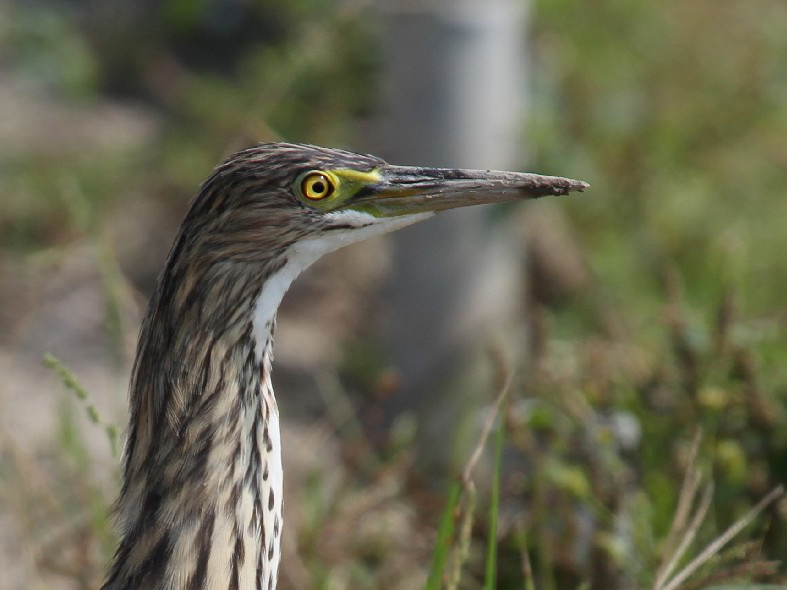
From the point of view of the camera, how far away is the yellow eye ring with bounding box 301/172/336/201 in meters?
2.43

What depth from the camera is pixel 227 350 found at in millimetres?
2418

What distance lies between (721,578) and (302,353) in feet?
12.3

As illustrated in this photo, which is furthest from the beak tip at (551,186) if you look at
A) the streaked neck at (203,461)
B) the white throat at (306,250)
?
the streaked neck at (203,461)

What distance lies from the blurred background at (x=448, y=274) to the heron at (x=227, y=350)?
0.41m

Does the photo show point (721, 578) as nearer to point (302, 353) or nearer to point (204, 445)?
point (204, 445)

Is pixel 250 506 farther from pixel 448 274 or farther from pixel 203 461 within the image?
pixel 448 274

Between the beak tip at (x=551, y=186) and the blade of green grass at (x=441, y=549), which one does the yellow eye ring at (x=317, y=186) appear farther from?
the blade of green grass at (x=441, y=549)

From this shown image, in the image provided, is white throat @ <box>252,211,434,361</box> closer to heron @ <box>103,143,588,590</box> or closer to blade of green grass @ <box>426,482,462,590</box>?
heron @ <box>103,143,588,590</box>

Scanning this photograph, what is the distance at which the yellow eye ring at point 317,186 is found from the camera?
7.97ft

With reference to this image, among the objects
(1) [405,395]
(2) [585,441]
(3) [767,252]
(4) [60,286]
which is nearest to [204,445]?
(2) [585,441]

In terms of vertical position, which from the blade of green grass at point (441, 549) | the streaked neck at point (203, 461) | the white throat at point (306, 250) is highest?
the white throat at point (306, 250)

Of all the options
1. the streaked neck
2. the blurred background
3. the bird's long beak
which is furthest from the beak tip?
the blurred background

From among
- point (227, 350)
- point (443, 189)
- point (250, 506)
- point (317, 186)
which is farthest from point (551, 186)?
point (250, 506)

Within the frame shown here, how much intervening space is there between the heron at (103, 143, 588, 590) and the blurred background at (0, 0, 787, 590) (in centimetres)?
41
